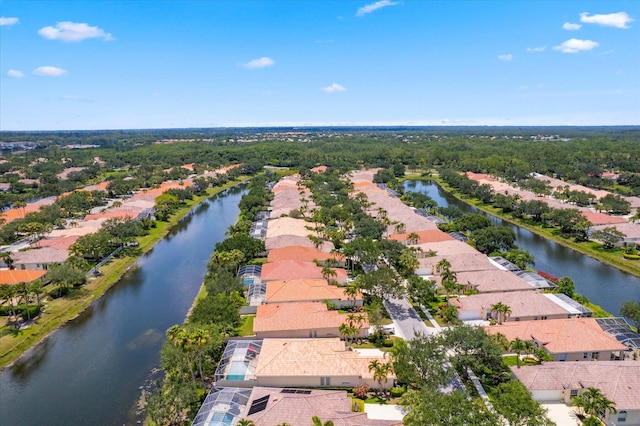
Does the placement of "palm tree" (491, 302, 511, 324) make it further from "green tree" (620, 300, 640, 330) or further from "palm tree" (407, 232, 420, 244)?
"palm tree" (407, 232, 420, 244)

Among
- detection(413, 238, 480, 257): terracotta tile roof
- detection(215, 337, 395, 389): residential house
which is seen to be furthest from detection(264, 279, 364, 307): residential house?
detection(413, 238, 480, 257): terracotta tile roof

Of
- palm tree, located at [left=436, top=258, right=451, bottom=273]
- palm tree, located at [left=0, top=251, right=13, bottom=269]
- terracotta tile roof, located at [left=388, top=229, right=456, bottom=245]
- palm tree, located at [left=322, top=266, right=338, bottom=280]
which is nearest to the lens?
palm tree, located at [left=322, top=266, right=338, bottom=280]

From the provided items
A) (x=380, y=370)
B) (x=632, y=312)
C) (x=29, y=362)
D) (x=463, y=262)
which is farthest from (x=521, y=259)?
(x=29, y=362)

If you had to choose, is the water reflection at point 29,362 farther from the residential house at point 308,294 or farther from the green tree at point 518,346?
the green tree at point 518,346

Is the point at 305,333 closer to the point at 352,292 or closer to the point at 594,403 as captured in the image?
the point at 352,292


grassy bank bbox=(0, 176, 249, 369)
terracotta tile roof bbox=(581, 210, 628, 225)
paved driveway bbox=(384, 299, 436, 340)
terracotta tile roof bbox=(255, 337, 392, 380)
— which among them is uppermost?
terracotta tile roof bbox=(581, 210, 628, 225)

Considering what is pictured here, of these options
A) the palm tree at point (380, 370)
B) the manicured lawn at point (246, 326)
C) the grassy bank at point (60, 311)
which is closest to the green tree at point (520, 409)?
the palm tree at point (380, 370)

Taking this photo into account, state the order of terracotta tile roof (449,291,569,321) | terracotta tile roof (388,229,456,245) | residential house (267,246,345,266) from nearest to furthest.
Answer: terracotta tile roof (449,291,569,321) < residential house (267,246,345,266) < terracotta tile roof (388,229,456,245)
